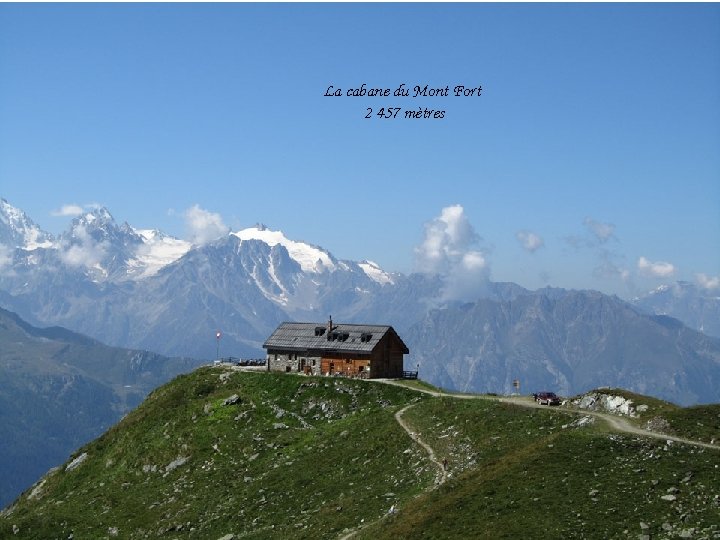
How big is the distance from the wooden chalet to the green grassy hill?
7447mm

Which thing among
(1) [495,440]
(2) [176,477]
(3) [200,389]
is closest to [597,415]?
(1) [495,440]

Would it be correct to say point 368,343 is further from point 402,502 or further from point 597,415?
point 402,502

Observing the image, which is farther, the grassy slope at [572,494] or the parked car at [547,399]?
the parked car at [547,399]

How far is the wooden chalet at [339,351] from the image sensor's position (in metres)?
108

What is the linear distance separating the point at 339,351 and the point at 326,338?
14.3 ft

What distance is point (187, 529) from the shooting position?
224 feet

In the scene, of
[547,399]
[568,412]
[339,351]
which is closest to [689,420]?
[568,412]

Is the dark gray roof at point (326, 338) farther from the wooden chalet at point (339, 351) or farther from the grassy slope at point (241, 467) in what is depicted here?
the grassy slope at point (241, 467)

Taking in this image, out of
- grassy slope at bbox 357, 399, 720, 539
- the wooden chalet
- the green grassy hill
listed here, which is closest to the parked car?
the green grassy hill

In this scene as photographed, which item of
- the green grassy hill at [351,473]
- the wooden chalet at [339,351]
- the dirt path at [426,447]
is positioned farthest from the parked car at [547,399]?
the wooden chalet at [339,351]

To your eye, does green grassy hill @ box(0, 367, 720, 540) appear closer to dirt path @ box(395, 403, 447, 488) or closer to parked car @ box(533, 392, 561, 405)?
dirt path @ box(395, 403, 447, 488)

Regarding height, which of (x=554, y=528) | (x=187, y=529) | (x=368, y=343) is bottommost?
(x=187, y=529)

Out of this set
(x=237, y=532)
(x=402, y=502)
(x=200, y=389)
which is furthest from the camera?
(x=200, y=389)

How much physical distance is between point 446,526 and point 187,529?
94.0ft
